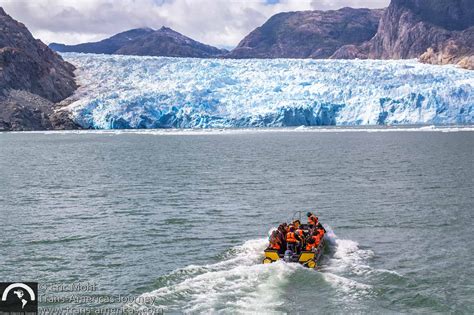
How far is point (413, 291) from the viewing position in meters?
14.8

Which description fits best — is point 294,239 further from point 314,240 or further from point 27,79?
point 27,79

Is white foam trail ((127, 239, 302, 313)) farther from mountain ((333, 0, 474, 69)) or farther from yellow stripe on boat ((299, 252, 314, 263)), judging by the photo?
mountain ((333, 0, 474, 69))

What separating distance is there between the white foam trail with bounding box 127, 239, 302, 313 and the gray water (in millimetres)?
47

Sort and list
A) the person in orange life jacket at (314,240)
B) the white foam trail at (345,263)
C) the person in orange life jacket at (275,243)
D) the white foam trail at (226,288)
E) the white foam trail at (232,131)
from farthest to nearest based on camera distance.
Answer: the white foam trail at (232,131) → the person in orange life jacket at (314,240) → the person in orange life jacket at (275,243) → the white foam trail at (345,263) → the white foam trail at (226,288)

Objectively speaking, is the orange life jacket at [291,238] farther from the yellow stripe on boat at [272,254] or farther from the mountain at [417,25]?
the mountain at [417,25]

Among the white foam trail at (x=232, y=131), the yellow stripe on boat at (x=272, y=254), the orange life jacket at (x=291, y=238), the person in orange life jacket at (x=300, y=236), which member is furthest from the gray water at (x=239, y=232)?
the white foam trail at (x=232, y=131)

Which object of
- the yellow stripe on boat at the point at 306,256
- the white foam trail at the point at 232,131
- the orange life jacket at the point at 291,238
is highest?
the white foam trail at the point at 232,131

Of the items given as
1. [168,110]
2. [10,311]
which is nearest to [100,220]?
[10,311]

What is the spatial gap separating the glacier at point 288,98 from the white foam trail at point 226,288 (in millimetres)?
64428

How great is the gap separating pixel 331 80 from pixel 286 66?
352 inches

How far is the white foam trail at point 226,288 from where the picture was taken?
45.0 ft

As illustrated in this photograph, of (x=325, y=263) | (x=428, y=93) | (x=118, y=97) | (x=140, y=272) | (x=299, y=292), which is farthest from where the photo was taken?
(x=118, y=97)

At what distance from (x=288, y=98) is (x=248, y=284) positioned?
6693cm

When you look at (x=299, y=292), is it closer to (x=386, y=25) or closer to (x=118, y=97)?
(x=118, y=97)
